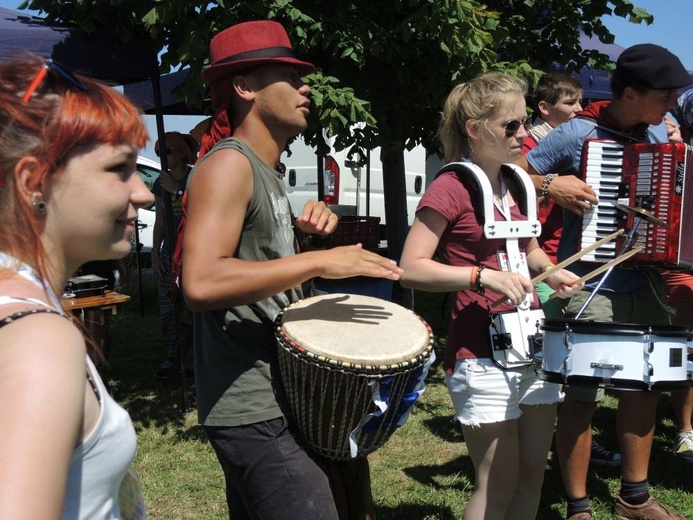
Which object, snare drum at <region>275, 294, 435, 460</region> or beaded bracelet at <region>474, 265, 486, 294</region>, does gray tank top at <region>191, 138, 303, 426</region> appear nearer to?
snare drum at <region>275, 294, 435, 460</region>

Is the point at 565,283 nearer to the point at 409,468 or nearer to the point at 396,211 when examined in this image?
the point at 409,468


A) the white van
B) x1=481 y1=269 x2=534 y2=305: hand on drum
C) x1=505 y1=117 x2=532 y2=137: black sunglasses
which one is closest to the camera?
x1=481 y1=269 x2=534 y2=305: hand on drum

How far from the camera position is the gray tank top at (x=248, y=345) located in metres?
2.02

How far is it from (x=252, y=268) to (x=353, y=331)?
0.36m

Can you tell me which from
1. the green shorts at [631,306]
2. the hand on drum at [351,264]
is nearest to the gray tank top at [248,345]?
the hand on drum at [351,264]

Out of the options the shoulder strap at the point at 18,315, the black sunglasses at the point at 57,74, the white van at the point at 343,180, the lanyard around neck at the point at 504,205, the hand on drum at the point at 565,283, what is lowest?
the white van at the point at 343,180

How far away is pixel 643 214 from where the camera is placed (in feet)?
10.4

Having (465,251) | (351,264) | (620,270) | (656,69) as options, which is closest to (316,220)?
(351,264)

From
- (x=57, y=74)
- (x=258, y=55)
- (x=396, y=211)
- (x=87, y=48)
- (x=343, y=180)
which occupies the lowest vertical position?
(x=343, y=180)

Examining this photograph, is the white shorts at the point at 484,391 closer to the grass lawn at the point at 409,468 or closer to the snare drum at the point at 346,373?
the snare drum at the point at 346,373

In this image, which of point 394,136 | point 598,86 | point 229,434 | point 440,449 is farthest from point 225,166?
point 598,86

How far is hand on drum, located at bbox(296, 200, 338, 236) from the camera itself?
6.97 feet

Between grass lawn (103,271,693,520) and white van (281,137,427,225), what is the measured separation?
5.88 m

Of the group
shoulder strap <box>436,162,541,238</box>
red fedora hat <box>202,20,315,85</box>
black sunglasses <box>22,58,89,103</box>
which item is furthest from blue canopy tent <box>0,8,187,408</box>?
black sunglasses <box>22,58,89,103</box>
